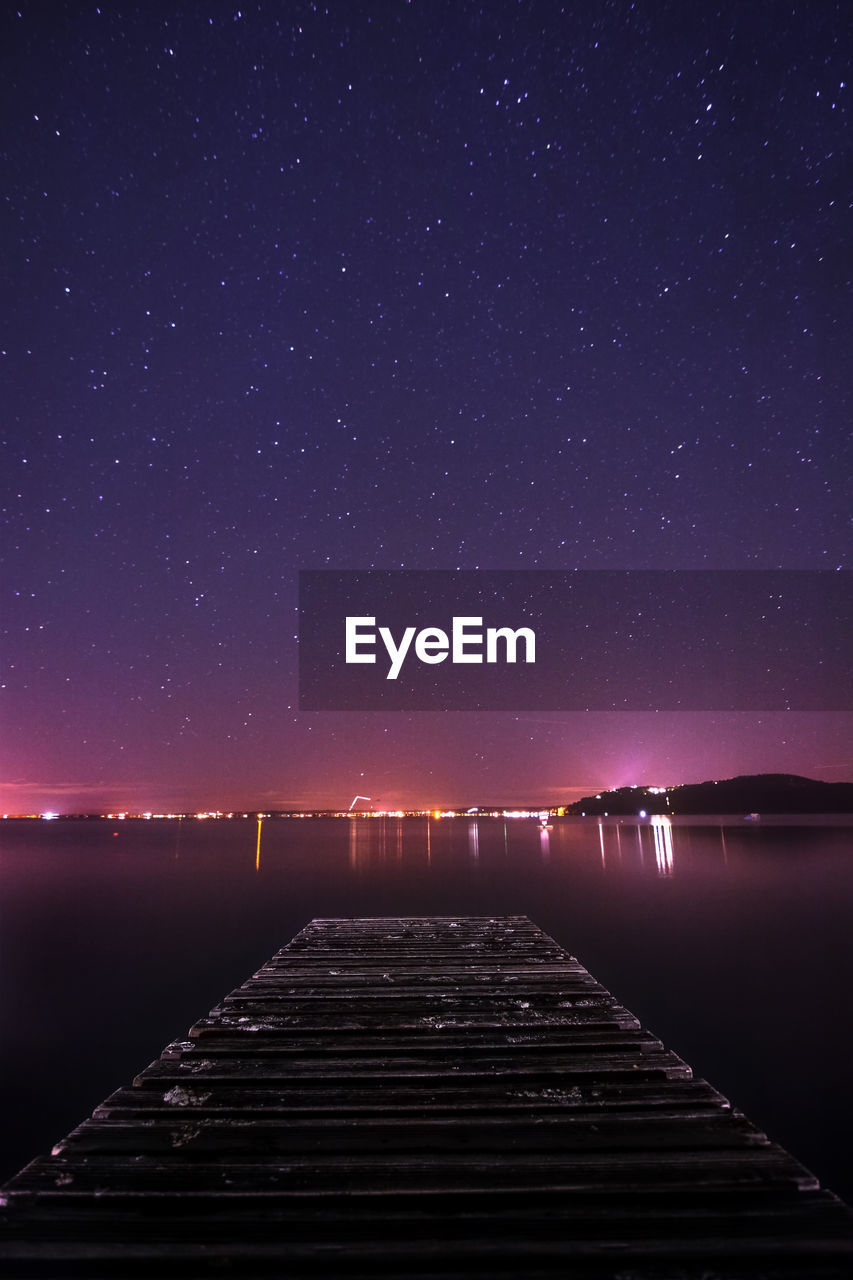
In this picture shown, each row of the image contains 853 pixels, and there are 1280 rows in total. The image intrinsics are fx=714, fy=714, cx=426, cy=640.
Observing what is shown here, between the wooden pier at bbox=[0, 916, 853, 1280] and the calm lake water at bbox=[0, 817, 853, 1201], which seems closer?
the wooden pier at bbox=[0, 916, 853, 1280]

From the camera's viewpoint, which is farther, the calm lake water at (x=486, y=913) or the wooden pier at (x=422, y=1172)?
the calm lake water at (x=486, y=913)

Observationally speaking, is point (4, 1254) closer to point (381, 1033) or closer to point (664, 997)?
point (381, 1033)

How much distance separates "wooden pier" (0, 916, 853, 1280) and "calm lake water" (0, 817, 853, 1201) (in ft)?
14.8

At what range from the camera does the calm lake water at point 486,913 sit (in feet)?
31.6

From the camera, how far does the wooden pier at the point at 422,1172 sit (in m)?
3.08

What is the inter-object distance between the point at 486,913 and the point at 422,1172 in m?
19.7

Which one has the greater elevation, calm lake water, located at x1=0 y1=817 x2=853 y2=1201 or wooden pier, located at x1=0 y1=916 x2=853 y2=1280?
wooden pier, located at x1=0 y1=916 x2=853 y2=1280

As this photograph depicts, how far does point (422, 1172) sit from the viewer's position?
369 centimetres

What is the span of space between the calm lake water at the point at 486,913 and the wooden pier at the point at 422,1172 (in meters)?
4.52

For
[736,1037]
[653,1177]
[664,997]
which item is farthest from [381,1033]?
[664,997]

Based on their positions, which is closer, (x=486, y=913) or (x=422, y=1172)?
(x=422, y=1172)

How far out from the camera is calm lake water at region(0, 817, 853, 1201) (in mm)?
9641

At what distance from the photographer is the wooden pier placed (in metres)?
3.08

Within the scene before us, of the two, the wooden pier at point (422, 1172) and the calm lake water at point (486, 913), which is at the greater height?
the wooden pier at point (422, 1172)
